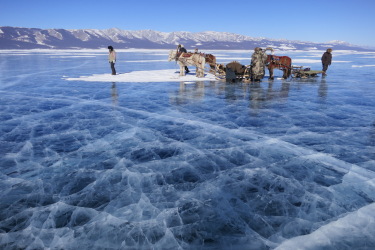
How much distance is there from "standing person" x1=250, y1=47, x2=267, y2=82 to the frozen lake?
6.30m

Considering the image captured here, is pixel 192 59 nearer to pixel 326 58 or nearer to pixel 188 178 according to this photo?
pixel 326 58

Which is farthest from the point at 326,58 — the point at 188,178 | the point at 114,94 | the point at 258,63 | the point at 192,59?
the point at 188,178

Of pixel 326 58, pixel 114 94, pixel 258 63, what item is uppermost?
pixel 326 58

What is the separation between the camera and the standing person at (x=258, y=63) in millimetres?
14266

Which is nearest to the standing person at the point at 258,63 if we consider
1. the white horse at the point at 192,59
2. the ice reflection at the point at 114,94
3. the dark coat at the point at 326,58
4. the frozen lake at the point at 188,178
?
the white horse at the point at 192,59

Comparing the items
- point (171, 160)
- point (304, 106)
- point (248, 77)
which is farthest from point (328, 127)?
point (248, 77)

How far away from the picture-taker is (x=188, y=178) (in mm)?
4238

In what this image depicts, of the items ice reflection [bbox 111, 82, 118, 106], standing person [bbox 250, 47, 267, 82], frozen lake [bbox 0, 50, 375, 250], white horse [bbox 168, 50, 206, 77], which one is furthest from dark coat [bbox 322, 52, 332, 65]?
ice reflection [bbox 111, 82, 118, 106]

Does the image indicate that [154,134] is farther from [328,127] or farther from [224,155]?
[328,127]

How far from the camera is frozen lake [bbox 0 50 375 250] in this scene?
2982mm

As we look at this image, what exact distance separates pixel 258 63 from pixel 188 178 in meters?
11.9

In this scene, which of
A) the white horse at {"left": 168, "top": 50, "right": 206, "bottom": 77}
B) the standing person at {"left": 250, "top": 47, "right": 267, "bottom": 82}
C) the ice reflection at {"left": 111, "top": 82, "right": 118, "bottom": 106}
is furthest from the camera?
the white horse at {"left": 168, "top": 50, "right": 206, "bottom": 77}

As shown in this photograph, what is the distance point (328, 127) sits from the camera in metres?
6.84

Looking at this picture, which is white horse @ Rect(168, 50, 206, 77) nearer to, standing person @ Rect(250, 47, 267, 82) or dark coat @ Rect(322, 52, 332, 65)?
standing person @ Rect(250, 47, 267, 82)
